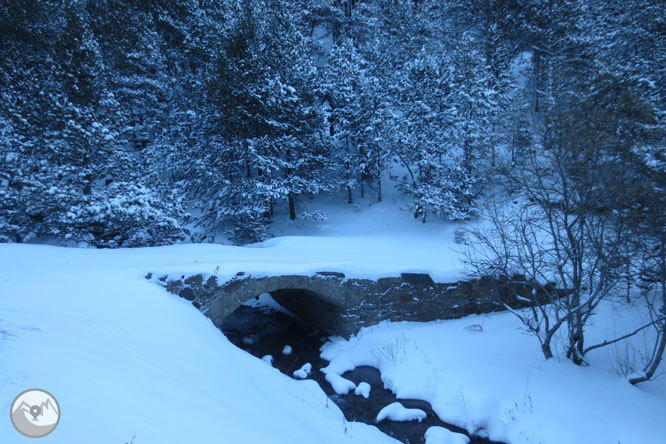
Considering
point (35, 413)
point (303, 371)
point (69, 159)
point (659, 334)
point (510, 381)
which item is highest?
point (69, 159)

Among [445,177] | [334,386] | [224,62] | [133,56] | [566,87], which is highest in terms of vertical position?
[133,56]

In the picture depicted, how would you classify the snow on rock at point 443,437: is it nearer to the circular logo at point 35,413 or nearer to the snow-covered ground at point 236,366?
the snow-covered ground at point 236,366

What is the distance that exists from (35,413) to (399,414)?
6.10 metres

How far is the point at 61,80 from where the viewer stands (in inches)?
467

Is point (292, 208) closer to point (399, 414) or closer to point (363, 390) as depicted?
point (363, 390)

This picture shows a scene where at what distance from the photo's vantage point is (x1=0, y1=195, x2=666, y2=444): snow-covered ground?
134 inches

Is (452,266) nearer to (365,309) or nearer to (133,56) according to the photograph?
(365,309)

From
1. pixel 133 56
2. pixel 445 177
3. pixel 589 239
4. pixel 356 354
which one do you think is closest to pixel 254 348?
pixel 356 354

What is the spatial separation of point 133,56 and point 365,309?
16.9 m

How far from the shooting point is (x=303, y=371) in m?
8.68

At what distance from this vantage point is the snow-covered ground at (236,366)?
3402 mm

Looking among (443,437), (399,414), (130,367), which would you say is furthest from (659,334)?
(130,367)

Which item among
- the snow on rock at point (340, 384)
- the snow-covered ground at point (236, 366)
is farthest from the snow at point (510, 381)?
the snow on rock at point (340, 384)

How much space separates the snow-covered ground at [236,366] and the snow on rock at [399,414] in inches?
18.0
